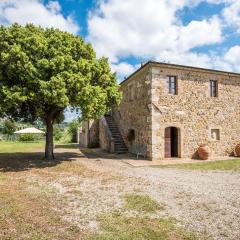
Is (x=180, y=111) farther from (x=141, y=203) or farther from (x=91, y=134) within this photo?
(x=91, y=134)

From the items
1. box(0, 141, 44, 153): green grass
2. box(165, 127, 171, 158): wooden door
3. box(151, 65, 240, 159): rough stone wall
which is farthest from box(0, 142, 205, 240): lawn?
box(0, 141, 44, 153): green grass

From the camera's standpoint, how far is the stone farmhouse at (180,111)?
15.5m

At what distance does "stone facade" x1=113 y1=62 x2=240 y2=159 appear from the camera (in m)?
15.5

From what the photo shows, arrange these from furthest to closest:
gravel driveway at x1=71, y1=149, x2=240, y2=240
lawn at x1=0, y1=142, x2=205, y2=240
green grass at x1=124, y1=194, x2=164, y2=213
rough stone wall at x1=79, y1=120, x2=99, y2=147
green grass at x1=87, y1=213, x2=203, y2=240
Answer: rough stone wall at x1=79, y1=120, x2=99, y2=147, green grass at x1=124, y1=194, x2=164, y2=213, gravel driveway at x1=71, y1=149, x2=240, y2=240, lawn at x1=0, y1=142, x2=205, y2=240, green grass at x1=87, y1=213, x2=203, y2=240

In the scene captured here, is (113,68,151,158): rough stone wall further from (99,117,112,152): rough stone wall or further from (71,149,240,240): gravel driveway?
(71,149,240,240): gravel driveway

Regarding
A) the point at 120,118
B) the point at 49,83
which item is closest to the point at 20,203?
the point at 49,83

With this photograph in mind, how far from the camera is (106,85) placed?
45.6 feet

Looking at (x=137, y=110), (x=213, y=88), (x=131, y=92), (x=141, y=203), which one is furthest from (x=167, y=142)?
(x=141, y=203)

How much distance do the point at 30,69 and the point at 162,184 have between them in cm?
714

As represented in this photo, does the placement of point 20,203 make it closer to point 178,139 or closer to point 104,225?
point 104,225

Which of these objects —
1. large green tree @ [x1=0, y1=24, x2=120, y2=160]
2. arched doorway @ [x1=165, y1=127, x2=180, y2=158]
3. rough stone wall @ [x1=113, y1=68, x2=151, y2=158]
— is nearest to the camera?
large green tree @ [x1=0, y1=24, x2=120, y2=160]

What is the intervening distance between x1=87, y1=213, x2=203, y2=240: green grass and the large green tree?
6.69 m

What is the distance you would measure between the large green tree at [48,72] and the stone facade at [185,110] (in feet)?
11.4

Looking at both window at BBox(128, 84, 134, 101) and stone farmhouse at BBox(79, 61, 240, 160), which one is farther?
window at BBox(128, 84, 134, 101)
